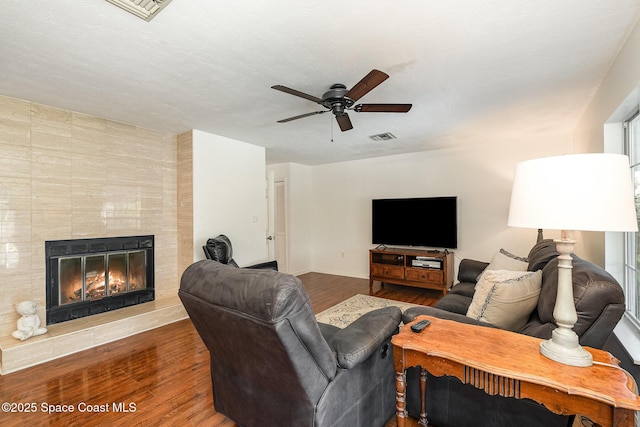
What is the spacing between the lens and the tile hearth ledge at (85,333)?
2473 mm

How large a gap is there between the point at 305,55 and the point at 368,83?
19.1 inches

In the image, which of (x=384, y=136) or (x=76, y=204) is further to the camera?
(x=384, y=136)

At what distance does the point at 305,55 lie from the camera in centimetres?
203

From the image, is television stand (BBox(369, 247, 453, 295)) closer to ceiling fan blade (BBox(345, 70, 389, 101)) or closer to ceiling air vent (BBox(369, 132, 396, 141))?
ceiling air vent (BBox(369, 132, 396, 141))

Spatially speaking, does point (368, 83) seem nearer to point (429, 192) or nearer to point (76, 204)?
point (76, 204)

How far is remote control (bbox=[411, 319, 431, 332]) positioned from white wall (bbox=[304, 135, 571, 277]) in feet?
11.8

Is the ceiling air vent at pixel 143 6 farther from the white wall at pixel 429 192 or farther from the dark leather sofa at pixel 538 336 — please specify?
the white wall at pixel 429 192

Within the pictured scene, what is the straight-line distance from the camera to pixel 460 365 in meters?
1.21

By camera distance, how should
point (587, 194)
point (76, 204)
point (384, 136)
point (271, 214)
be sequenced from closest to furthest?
point (587, 194) < point (76, 204) < point (384, 136) < point (271, 214)

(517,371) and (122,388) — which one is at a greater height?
(517,371)

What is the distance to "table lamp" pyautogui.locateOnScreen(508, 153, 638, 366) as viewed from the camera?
1033 millimetres

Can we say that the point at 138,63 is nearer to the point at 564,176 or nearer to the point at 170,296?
the point at 564,176

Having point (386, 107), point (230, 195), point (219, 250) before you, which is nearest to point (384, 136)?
point (386, 107)

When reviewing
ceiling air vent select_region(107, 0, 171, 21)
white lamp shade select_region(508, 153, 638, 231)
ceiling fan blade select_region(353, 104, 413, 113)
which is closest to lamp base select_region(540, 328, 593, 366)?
white lamp shade select_region(508, 153, 638, 231)
